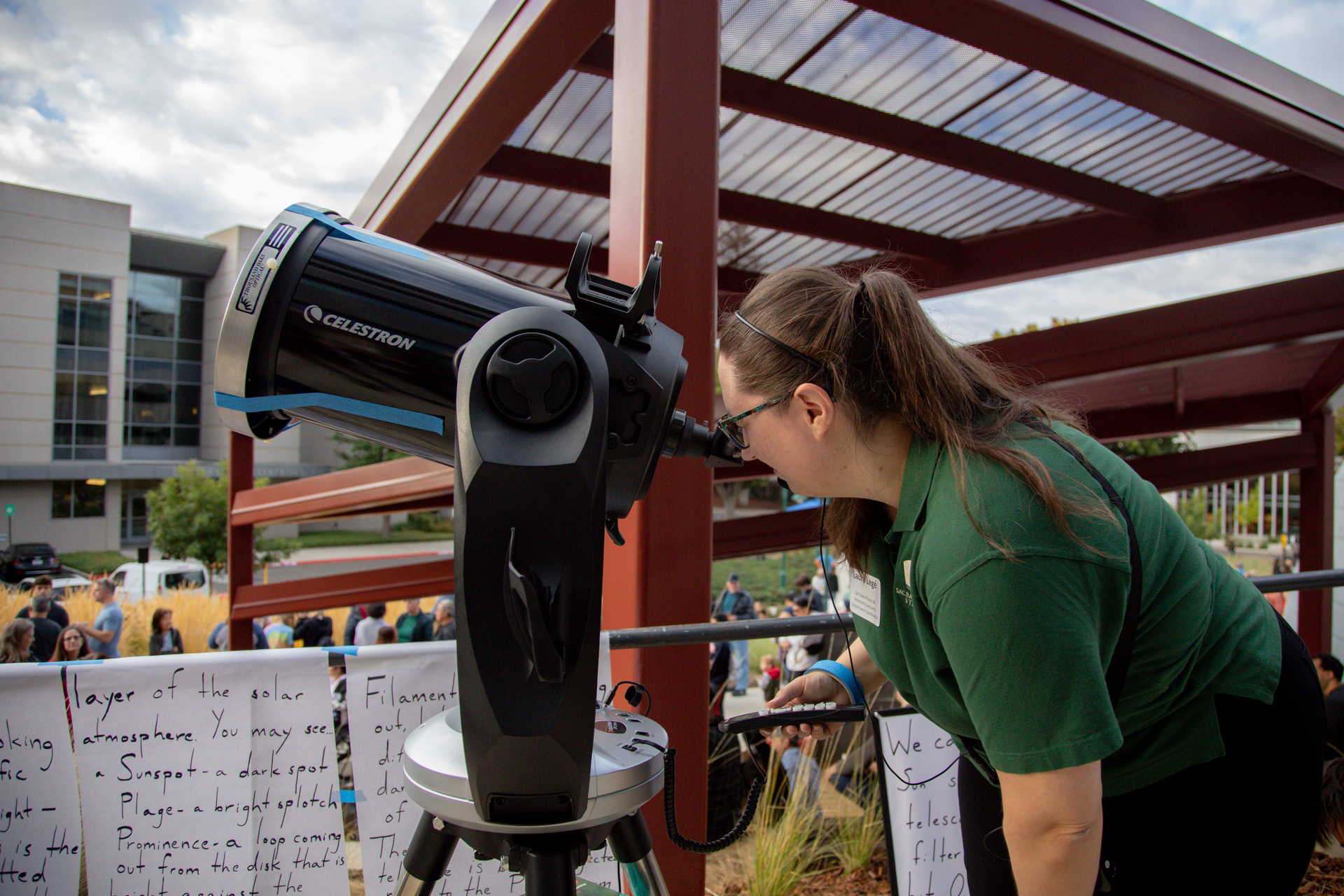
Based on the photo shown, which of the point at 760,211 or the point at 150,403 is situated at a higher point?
the point at 150,403

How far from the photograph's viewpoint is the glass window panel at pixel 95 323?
30047 millimetres

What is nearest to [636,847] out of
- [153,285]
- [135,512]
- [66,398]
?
[66,398]

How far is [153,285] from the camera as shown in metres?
36.2

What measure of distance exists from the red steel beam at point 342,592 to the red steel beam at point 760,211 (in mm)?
3400

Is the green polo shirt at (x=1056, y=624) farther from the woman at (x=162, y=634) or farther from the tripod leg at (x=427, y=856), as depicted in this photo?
the woman at (x=162, y=634)

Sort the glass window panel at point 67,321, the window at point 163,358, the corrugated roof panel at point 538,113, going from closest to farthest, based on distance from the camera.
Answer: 1. the corrugated roof panel at point 538,113
2. the glass window panel at point 67,321
3. the window at point 163,358

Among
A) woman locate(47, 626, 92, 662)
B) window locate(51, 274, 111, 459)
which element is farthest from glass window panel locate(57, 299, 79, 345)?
woman locate(47, 626, 92, 662)

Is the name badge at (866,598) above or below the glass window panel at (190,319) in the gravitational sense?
below

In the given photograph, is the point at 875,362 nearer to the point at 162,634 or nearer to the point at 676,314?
the point at 676,314

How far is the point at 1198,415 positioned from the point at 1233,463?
620 millimetres

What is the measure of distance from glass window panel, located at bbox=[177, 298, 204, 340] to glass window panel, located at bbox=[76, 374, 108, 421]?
7.09 meters

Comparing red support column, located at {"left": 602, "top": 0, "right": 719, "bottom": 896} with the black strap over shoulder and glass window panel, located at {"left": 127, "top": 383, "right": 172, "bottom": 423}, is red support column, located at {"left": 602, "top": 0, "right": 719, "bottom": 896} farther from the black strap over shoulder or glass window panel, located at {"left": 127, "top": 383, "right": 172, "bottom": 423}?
glass window panel, located at {"left": 127, "top": 383, "right": 172, "bottom": 423}

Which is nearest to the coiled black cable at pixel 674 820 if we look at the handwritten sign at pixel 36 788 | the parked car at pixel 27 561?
the handwritten sign at pixel 36 788

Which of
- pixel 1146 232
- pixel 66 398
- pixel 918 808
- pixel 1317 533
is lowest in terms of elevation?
pixel 918 808
